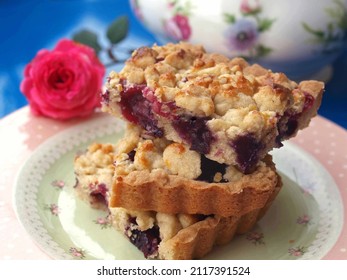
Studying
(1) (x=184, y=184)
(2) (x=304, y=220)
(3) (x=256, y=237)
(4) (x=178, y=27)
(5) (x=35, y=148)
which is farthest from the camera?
(4) (x=178, y=27)

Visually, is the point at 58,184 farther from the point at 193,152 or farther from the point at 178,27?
the point at 178,27

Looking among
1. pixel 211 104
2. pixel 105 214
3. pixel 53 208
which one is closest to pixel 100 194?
pixel 105 214

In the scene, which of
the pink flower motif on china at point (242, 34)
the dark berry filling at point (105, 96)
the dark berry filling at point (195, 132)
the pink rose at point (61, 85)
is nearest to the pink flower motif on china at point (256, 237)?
the dark berry filling at point (195, 132)

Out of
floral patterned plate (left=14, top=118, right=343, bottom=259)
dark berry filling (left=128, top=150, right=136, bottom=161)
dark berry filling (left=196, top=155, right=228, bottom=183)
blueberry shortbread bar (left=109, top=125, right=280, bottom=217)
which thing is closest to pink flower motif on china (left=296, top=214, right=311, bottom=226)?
floral patterned plate (left=14, top=118, right=343, bottom=259)

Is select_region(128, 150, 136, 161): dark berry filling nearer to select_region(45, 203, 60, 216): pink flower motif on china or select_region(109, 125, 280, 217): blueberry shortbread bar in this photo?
select_region(109, 125, 280, 217): blueberry shortbread bar

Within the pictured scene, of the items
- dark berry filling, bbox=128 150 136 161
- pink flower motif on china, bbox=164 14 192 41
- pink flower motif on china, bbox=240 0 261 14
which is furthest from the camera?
pink flower motif on china, bbox=164 14 192 41
